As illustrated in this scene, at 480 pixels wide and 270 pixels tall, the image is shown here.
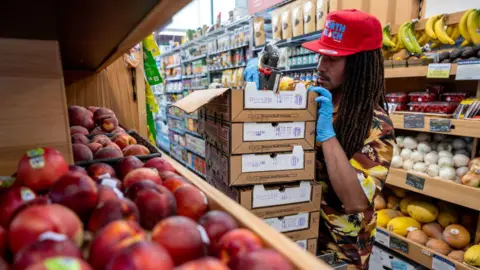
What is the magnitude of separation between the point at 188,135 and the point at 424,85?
15.4 ft

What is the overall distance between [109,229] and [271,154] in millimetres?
1026

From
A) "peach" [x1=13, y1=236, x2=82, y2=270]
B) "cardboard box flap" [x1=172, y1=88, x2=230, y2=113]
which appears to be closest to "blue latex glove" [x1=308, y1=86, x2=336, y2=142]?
"cardboard box flap" [x1=172, y1=88, x2=230, y2=113]

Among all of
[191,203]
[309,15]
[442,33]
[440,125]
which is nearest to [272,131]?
[191,203]

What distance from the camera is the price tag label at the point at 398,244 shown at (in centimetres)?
232

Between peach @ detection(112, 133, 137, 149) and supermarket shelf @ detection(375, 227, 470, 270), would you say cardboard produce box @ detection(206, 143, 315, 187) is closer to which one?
peach @ detection(112, 133, 137, 149)

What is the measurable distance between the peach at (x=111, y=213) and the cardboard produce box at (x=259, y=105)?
78 centimetres

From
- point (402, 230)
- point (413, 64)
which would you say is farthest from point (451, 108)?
point (402, 230)

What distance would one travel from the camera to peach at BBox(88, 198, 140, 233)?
0.51 metres

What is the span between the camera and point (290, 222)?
4.76ft

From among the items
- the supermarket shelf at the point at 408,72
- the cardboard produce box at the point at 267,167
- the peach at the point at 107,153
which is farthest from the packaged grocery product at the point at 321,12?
the peach at the point at 107,153

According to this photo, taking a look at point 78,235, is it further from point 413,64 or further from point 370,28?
point 413,64

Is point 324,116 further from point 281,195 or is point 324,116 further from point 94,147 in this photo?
point 94,147

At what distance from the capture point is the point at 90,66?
184 cm

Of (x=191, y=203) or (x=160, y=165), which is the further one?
(x=160, y=165)
